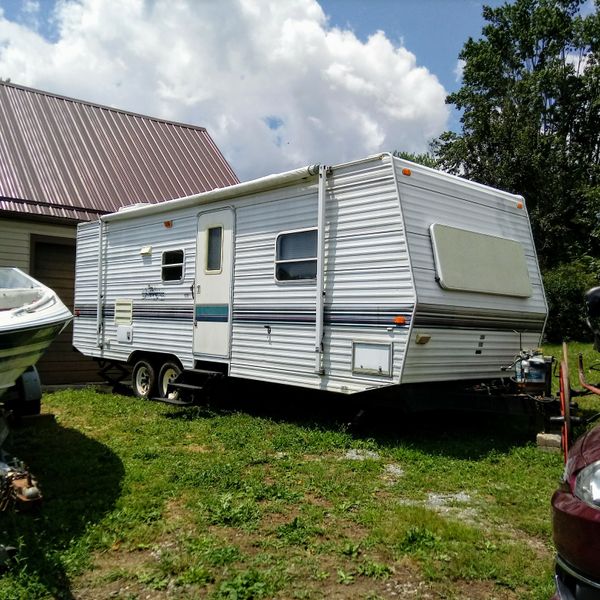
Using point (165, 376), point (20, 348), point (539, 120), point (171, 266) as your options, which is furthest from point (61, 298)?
point (539, 120)

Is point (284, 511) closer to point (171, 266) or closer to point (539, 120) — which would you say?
point (171, 266)

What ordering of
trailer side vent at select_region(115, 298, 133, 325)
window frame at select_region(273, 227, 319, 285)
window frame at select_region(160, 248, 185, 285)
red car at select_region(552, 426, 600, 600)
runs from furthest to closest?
trailer side vent at select_region(115, 298, 133, 325) → window frame at select_region(160, 248, 185, 285) → window frame at select_region(273, 227, 319, 285) → red car at select_region(552, 426, 600, 600)

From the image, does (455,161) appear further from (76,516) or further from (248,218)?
(76,516)

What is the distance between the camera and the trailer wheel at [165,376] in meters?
9.43

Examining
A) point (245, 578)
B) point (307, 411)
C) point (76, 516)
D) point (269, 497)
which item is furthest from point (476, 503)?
point (307, 411)

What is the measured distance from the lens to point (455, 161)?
970 inches

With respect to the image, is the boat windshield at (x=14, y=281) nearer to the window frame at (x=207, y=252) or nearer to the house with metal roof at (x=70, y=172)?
the window frame at (x=207, y=252)

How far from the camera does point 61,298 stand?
40.5 feet

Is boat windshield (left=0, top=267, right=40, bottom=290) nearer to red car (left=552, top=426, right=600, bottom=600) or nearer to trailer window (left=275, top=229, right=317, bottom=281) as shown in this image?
trailer window (left=275, top=229, right=317, bottom=281)

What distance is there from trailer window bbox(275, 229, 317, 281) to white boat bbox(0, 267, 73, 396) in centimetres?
282

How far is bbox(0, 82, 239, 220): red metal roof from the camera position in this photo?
40.7 feet

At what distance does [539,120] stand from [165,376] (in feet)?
71.5

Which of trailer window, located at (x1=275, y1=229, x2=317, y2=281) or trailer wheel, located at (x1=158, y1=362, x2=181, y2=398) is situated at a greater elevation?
trailer window, located at (x1=275, y1=229, x2=317, y2=281)

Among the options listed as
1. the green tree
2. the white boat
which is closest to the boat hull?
the white boat
